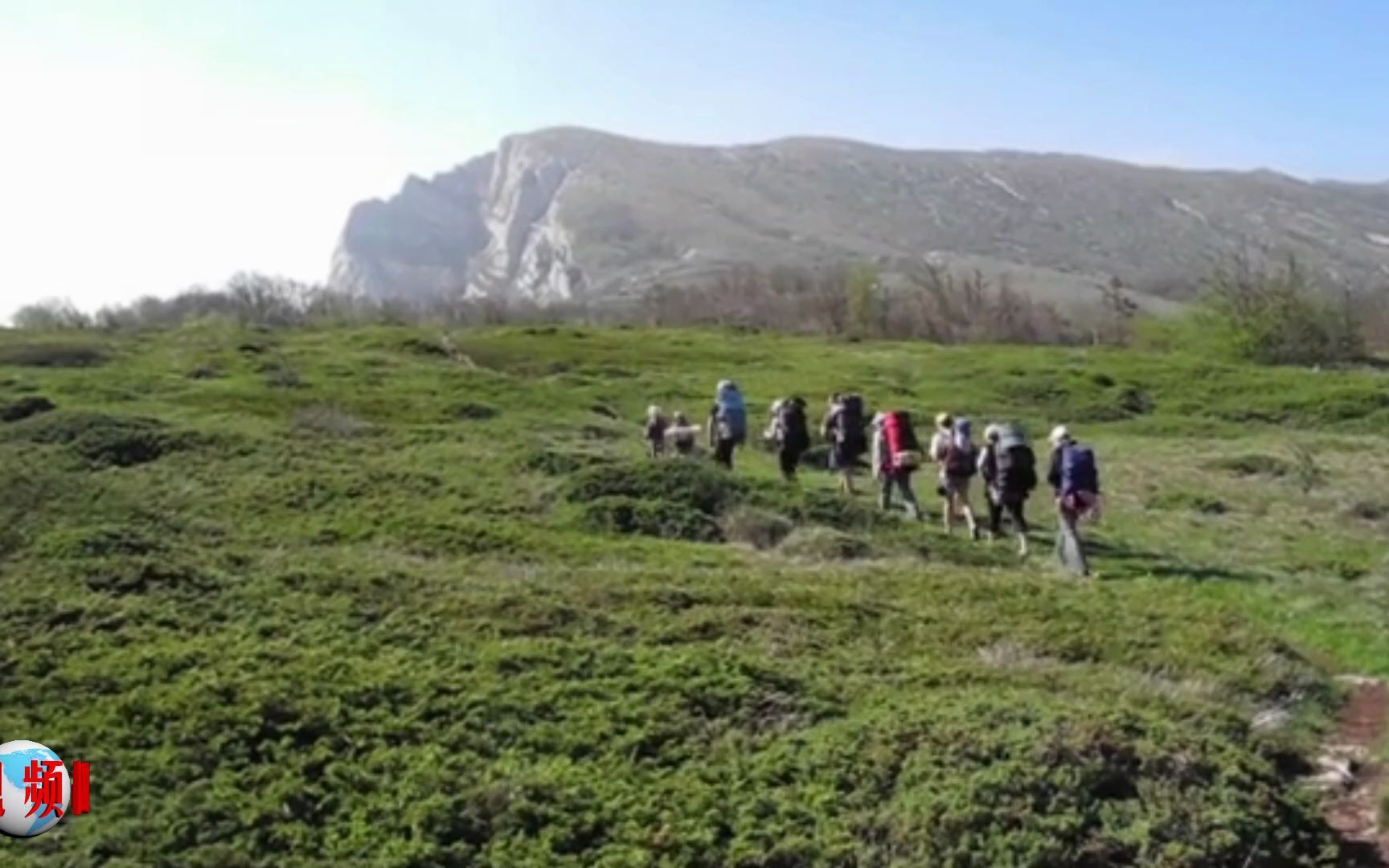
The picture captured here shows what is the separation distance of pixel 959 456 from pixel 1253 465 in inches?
717

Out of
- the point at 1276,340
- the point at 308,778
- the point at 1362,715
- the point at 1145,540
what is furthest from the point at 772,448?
the point at 1276,340

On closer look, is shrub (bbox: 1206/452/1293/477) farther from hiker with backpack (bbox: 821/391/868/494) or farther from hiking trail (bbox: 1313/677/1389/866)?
hiking trail (bbox: 1313/677/1389/866)

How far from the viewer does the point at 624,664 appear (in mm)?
12703

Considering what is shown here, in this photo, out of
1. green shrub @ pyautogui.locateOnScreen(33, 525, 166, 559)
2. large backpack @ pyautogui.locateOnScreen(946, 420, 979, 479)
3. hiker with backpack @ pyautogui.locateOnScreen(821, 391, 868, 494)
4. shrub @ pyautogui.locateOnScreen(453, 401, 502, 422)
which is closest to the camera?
green shrub @ pyautogui.locateOnScreen(33, 525, 166, 559)

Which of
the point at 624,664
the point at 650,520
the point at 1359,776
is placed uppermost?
the point at 624,664

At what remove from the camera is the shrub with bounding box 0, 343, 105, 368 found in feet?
211

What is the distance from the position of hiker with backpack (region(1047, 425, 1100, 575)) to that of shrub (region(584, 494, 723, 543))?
4948 millimetres

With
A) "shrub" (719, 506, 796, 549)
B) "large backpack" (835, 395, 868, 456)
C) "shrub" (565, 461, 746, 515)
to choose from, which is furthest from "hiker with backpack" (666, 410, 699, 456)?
"shrub" (719, 506, 796, 549)

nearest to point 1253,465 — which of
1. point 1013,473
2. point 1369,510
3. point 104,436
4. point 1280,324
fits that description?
point 1369,510

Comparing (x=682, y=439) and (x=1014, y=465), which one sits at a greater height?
(x=1014, y=465)

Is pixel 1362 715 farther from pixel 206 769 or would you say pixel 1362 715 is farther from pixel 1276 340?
pixel 1276 340

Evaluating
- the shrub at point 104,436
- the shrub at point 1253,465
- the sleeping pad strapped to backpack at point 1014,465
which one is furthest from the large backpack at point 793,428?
the shrub at point 1253,465

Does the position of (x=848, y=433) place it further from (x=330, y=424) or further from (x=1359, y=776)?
(x=1359, y=776)

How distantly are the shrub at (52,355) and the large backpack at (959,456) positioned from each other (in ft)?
158
